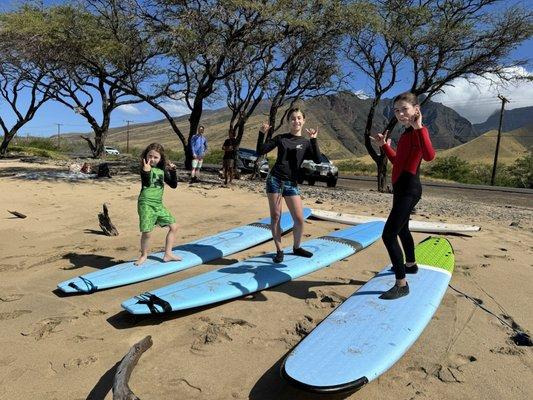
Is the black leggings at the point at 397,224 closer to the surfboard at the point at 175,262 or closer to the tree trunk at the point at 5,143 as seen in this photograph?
the surfboard at the point at 175,262

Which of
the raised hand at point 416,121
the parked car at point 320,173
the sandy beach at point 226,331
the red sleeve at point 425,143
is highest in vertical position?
the raised hand at point 416,121

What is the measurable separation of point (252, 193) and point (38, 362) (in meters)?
7.80

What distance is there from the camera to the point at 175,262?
15.4ft

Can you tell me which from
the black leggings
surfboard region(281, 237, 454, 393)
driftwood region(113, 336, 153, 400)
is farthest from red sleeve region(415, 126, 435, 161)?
driftwood region(113, 336, 153, 400)

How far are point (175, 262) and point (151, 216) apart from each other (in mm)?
546

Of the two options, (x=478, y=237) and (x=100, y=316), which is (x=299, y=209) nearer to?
(x=100, y=316)

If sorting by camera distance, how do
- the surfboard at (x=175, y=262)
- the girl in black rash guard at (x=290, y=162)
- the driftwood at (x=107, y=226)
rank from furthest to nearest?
1. the driftwood at (x=107, y=226)
2. the girl in black rash guard at (x=290, y=162)
3. the surfboard at (x=175, y=262)

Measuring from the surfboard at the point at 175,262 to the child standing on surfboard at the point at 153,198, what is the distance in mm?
116

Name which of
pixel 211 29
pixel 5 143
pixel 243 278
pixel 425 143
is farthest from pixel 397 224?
pixel 5 143

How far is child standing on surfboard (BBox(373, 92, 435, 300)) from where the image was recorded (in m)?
3.45

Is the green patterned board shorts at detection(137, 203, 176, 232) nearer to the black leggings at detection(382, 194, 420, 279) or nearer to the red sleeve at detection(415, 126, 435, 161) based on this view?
the black leggings at detection(382, 194, 420, 279)

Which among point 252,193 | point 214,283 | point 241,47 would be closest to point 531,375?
point 214,283

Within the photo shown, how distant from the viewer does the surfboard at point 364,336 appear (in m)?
2.40

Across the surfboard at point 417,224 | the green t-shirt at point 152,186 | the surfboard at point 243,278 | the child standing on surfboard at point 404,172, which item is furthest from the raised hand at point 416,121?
the surfboard at point 417,224
